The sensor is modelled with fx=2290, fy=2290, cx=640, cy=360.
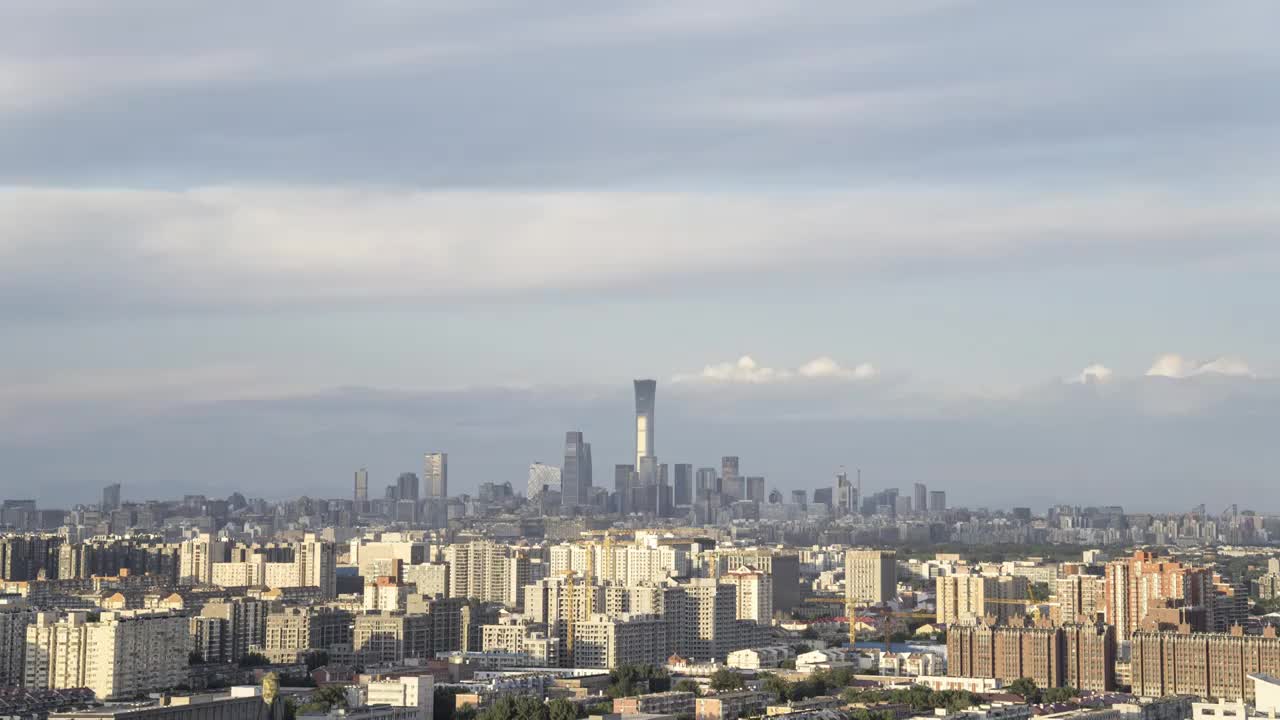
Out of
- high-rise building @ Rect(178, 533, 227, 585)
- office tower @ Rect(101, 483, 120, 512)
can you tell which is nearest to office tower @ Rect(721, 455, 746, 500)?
office tower @ Rect(101, 483, 120, 512)

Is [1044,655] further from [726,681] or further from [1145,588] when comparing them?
[1145,588]

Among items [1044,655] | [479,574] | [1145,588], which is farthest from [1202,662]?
[479,574]

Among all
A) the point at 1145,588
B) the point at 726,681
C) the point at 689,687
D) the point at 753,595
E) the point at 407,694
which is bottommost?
the point at 689,687

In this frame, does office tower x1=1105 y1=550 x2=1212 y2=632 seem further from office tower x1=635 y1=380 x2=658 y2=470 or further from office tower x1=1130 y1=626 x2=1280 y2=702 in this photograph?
office tower x1=635 y1=380 x2=658 y2=470

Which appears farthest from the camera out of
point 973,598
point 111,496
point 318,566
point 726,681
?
point 111,496

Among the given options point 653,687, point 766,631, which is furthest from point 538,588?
point 653,687

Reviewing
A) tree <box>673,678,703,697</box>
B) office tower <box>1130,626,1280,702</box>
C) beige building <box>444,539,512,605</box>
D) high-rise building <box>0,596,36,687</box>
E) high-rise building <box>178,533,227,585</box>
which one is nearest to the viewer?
tree <box>673,678,703,697</box>
